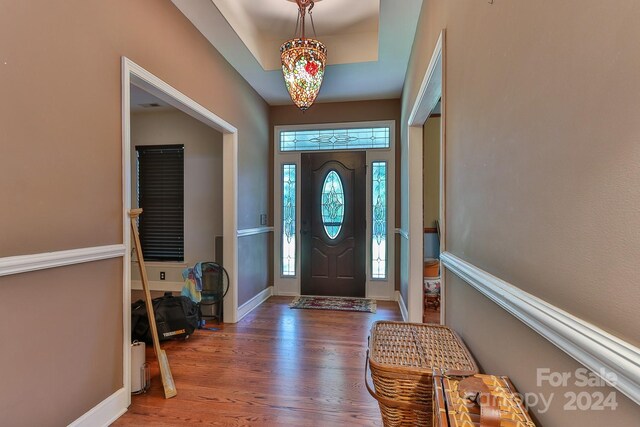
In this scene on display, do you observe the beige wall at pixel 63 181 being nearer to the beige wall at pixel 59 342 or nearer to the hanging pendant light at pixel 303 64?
the beige wall at pixel 59 342

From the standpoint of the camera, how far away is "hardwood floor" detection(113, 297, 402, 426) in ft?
5.94

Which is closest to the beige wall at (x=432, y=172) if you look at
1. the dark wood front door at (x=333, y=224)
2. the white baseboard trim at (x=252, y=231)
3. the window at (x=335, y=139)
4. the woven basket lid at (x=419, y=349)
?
the window at (x=335, y=139)

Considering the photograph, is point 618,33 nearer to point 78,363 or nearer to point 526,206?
point 526,206

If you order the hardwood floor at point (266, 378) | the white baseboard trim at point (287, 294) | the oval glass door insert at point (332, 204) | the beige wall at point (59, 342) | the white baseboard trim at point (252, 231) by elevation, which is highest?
the oval glass door insert at point (332, 204)

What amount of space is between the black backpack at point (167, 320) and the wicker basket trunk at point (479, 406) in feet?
8.54

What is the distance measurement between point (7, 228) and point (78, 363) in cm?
80

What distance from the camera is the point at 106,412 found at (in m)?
1.73

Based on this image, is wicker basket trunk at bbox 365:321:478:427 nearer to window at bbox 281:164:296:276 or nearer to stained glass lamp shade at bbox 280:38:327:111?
stained glass lamp shade at bbox 280:38:327:111

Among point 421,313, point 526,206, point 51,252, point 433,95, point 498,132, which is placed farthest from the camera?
point 421,313

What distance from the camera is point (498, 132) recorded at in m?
1.00

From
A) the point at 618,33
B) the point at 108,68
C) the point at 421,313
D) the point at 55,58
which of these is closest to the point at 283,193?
the point at 421,313

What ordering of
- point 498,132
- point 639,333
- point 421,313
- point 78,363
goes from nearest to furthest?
point 639,333 → point 498,132 → point 78,363 → point 421,313

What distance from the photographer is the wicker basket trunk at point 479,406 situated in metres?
0.73

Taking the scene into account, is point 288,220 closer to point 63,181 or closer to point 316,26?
point 316,26
